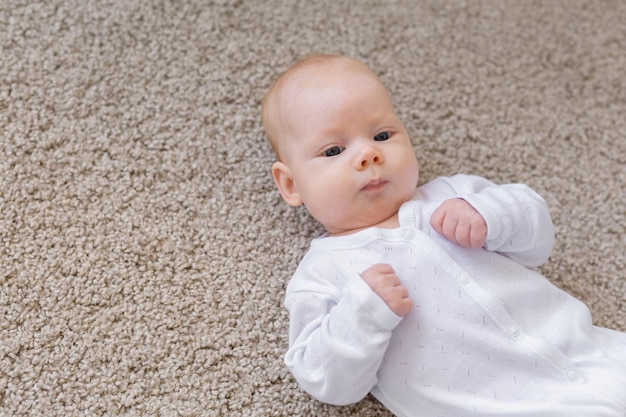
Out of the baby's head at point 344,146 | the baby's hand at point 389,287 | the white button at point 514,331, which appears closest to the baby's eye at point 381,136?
the baby's head at point 344,146

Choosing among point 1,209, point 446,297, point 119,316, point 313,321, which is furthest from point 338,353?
point 1,209

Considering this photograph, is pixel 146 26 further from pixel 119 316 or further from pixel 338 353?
pixel 338 353

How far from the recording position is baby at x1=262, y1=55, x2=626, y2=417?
42.4 inches

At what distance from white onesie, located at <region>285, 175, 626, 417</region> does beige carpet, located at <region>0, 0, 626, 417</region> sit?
12 centimetres

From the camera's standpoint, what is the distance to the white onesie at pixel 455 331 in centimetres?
107

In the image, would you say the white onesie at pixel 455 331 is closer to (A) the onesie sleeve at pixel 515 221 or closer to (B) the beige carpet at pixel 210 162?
(A) the onesie sleeve at pixel 515 221

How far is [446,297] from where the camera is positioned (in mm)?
1122

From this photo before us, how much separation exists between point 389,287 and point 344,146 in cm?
26

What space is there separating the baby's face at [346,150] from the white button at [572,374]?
1.25 feet

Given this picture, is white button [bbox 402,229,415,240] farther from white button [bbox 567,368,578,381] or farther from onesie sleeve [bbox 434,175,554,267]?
white button [bbox 567,368,578,381]

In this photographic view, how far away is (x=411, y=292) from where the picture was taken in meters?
1.13

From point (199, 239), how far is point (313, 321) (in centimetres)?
30

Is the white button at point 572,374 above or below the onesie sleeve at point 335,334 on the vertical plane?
below

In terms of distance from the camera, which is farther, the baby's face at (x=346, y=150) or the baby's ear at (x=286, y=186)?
the baby's ear at (x=286, y=186)
